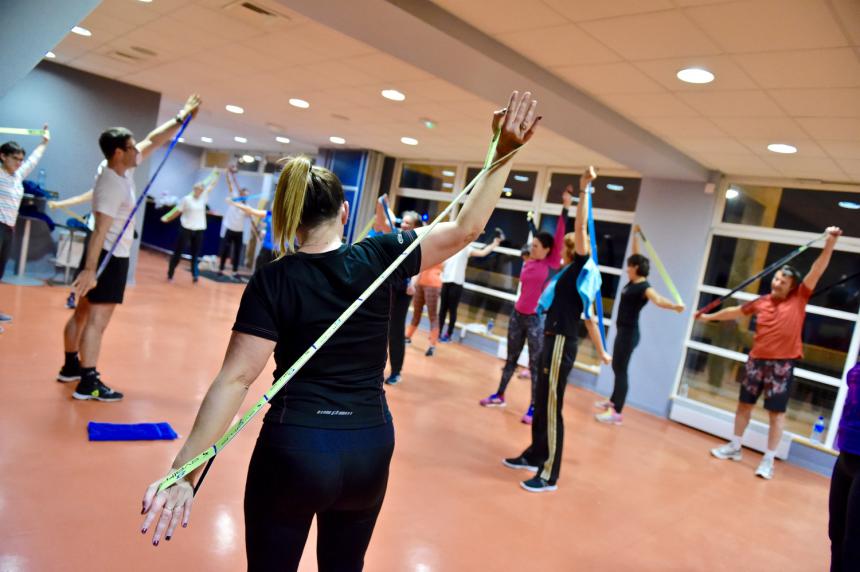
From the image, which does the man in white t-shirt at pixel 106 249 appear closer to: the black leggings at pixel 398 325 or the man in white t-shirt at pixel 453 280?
the black leggings at pixel 398 325

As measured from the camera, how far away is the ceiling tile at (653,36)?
9.70 feet

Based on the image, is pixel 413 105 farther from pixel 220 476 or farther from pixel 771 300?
pixel 220 476

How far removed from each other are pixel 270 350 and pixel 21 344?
4117mm

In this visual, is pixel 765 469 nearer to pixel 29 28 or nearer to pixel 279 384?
pixel 279 384

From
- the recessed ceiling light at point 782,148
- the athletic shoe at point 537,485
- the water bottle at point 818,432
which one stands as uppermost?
the recessed ceiling light at point 782,148

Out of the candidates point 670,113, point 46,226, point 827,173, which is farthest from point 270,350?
point 46,226

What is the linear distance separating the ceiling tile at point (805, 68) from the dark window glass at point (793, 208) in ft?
9.83

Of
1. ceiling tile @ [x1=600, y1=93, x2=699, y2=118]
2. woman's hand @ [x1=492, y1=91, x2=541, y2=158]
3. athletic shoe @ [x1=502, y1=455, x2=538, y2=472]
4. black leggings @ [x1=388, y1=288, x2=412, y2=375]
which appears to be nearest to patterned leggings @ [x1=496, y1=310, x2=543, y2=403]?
black leggings @ [x1=388, y1=288, x2=412, y2=375]

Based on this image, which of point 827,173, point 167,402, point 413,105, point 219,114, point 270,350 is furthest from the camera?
point 219,114

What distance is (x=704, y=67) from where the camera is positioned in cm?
343

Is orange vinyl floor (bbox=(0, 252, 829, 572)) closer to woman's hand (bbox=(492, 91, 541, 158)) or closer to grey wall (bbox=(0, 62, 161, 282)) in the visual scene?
woman's hand (bbox=(492, 91, 541, 158))

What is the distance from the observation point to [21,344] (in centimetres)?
441

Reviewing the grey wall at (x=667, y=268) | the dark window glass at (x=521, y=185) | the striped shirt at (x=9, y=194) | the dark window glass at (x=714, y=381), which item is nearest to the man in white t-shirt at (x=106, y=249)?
the striped shirt at (x=9, y=194)

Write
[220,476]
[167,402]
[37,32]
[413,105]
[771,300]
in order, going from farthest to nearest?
[413,105], [771,300], [167,402], [220,476], [37,32]
